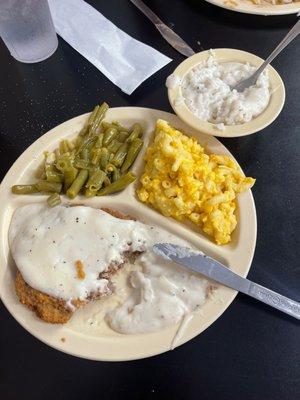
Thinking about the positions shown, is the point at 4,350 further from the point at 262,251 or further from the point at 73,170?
the point at 262,251

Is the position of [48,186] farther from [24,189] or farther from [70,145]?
[70,145]

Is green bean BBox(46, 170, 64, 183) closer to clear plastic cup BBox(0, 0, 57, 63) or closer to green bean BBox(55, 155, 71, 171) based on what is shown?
green bean BBox(55, 155, 71, 171)

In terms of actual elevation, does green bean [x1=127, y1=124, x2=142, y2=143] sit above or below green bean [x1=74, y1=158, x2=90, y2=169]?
above

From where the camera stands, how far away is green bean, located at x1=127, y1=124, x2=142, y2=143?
1.56 meters

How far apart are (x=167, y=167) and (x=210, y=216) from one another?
22 centimetres

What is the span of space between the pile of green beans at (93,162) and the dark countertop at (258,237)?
11.9 inches

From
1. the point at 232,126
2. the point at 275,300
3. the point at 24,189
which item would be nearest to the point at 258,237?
the point at 275,300

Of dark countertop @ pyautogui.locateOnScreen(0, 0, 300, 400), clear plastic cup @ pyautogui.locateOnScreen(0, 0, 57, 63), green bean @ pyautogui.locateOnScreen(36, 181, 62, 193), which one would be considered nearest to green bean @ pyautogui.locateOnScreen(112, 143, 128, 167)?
green bean @ pyautogui.locateOnScreen(36, 181, 62, 193)

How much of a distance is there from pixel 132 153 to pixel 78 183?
0.23 meters

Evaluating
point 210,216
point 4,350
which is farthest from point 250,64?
point 4,350

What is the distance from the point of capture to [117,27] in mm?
2018

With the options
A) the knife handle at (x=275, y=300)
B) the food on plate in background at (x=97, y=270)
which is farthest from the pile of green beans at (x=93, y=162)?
the knife handle at (x=275, y=300)

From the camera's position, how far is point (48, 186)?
1.47 m

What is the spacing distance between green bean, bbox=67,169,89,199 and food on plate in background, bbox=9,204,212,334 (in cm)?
7
